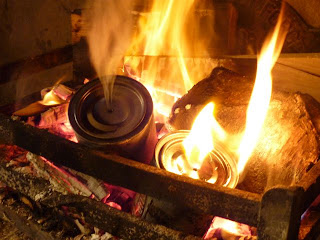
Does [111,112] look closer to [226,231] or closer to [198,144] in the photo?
[198,144]

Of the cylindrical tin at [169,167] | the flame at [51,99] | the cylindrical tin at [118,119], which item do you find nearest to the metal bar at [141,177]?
the cylindrical tin at [118,119]

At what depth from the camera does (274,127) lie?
2.98m

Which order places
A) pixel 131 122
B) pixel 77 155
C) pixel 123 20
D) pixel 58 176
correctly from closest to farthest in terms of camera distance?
1. pixel 77 155
2. pixel 131 122
3. pixel 58 176
4. pixel 123 20

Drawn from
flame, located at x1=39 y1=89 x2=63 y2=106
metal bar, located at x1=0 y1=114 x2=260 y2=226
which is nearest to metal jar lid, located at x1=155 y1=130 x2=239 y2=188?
metal bar, located at x1=0 y1=114 x2=260 y2=226

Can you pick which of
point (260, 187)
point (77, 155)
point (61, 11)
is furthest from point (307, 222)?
point (61, 11)

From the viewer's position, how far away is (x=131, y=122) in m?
2.84

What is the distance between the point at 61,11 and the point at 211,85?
9.92ft

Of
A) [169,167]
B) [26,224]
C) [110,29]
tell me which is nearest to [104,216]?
[169,167]

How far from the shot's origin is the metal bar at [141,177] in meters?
1.95

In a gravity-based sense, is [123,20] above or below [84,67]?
above

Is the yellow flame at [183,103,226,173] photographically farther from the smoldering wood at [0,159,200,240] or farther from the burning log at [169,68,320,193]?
the smoldering wood at [0,159,200,240]

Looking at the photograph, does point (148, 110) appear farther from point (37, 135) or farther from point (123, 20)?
point (123, 20)

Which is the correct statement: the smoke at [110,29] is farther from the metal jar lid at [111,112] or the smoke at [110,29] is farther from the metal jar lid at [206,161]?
the metal jar lid at [206,161]

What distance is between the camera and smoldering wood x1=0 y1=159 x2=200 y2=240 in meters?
2.14
